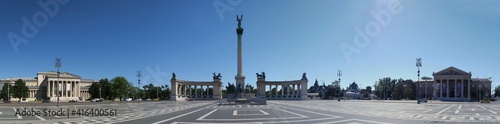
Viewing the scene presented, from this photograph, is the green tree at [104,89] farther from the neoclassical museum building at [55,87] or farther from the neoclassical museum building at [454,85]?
the neoclassical museum building at [454,85]

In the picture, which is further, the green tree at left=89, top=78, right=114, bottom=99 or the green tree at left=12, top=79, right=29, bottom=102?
the green tree at left=12, top=79, right=29, bottom=102

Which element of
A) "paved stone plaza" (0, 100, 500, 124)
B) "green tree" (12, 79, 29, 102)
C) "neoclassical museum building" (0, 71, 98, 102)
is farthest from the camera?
"neoclassical museum building" (0, 71, 98, 102)

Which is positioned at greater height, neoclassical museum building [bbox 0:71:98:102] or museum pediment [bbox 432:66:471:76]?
museum pediment [bbox 432:66:471:76]

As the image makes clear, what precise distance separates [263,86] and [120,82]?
2007 inches

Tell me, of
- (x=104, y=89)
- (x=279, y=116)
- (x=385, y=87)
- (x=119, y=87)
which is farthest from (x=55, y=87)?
(x=279, y=116)

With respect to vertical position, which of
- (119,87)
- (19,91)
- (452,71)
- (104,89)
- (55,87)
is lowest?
(19,91)

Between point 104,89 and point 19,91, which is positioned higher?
point 104,89

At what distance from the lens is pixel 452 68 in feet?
458

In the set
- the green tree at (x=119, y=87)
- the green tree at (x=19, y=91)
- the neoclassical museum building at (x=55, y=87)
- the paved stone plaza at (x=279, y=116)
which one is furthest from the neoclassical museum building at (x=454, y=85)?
the green tree at (x=19, y=91)

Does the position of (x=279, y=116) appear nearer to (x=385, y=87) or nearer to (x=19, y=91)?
(x=19, y=91)

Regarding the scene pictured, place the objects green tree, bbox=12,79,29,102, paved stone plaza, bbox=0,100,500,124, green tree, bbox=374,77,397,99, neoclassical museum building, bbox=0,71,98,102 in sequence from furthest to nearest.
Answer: green tree, bbox=374,77,397,99 < neoclassical museum building, bbox=0,71,98,102 < green tree, bbox=12,79,29,102 < paved stone plaza, bbox=0,100,500,124

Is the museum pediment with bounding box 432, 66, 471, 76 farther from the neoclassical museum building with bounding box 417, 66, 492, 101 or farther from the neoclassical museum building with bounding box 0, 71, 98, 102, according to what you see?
the neoclassical museum building with bounding box 0, 71, 98, 102

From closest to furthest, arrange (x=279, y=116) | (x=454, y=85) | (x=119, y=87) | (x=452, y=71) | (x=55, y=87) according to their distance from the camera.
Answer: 1. (x=279, y=116)
2. (x=119, y=87)
3. (x=452, y=71)
4. (x=454, y=85)
5. (x=55, y=87)

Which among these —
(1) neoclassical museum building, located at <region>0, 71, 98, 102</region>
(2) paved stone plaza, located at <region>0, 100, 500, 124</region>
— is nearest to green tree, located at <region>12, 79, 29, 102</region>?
(1) neoclassical museum building, located at <region>0, 71, 98, 102</region>
